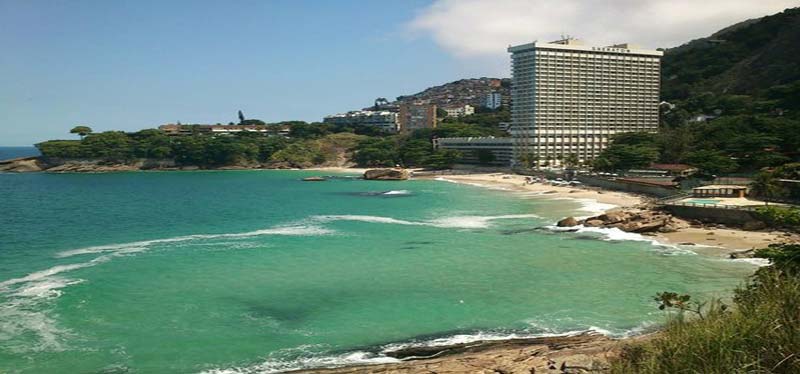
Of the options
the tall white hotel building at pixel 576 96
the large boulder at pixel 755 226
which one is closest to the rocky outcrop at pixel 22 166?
the tall white hotel building at pixel 576 96

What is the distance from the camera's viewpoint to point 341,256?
35531 mm

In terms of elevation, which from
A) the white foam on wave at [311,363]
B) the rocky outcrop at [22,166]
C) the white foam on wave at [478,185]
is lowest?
the white foam on wave at [478,185]

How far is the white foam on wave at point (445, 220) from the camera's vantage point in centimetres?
4760

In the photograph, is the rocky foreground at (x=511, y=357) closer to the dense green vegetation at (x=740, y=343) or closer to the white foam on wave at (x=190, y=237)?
the dense green vegetation at (x=740, y=343)

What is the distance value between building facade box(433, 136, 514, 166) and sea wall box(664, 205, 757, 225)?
6319cm

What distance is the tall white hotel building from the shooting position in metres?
104

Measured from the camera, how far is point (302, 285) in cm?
2862

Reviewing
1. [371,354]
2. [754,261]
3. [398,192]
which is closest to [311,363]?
[371,354]

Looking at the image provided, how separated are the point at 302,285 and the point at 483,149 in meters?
89.9

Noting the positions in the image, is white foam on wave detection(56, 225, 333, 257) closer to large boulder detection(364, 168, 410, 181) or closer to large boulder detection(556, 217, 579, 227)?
large boulder detection(556, 217, 579, 227)

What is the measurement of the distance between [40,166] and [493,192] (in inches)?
4024

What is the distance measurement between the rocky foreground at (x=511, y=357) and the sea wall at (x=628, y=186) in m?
42.1

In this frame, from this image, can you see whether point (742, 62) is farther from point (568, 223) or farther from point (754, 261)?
point (754, 261)

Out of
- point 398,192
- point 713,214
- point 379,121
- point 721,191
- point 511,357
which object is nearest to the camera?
point 511,357
